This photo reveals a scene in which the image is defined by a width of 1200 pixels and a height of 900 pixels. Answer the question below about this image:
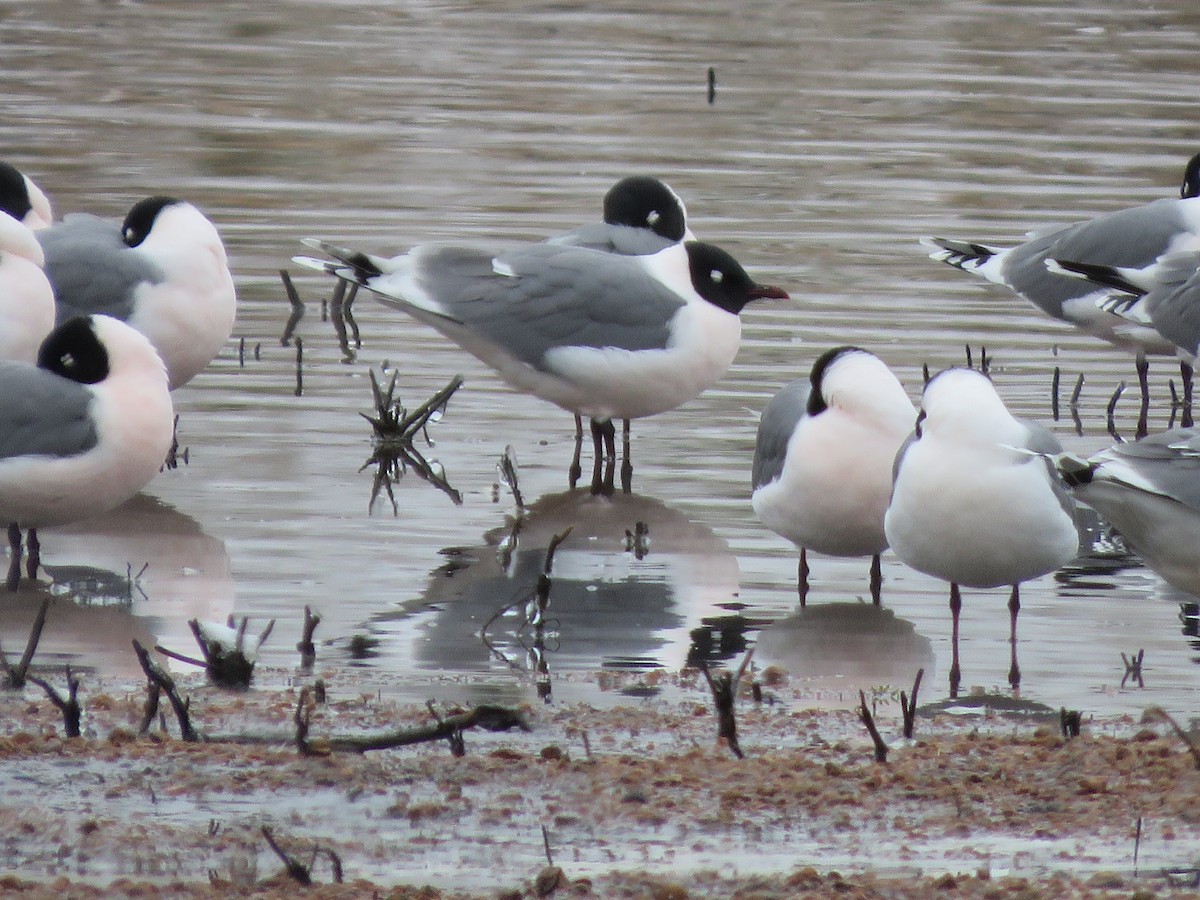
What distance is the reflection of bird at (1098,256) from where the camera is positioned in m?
11.0

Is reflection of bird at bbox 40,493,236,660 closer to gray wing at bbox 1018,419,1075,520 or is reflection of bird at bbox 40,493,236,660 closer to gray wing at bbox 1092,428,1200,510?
gray wing at bbox 1018,419,1075,520

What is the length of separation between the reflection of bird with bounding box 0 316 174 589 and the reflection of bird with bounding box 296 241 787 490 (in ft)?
6.57

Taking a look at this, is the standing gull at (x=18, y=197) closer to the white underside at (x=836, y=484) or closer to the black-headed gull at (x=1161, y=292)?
the black-headed gull at (x=1161, y=292)

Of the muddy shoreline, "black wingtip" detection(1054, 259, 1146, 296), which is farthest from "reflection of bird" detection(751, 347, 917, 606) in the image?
"black wingtip" detection(1054, 259, 1146, 296)

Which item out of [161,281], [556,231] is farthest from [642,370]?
[556,231]

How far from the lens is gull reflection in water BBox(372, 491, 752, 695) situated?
22.0 feet

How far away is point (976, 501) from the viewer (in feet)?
21.3

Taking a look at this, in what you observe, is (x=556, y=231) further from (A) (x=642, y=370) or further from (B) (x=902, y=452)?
(B) (x=902, y=452)

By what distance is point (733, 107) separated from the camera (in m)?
19.4

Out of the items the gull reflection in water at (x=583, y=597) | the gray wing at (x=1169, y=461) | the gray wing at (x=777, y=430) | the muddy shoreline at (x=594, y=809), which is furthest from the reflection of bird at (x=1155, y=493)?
the gray wing at (x=777, y=430)

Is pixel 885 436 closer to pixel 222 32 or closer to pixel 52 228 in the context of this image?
pixel 52 228

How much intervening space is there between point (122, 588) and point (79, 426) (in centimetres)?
54

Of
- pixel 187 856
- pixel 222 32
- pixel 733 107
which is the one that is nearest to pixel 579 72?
pixel 733 107

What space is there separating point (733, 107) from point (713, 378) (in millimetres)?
10322
